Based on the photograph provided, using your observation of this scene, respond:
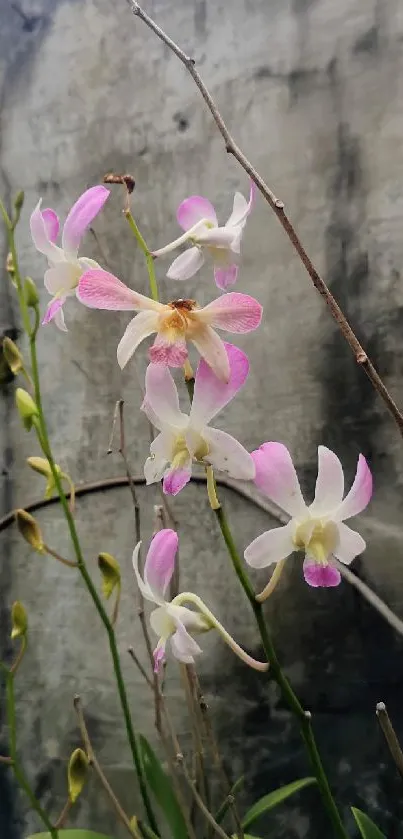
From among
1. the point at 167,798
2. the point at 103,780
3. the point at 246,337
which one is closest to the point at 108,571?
the point at 103,780

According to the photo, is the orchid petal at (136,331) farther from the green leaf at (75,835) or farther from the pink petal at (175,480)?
the green leaf at (75,835)

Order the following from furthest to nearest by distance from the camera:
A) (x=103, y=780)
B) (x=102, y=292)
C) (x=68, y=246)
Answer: (x=103, y=780) < (x=68, y=246) < (x=102, y=292)

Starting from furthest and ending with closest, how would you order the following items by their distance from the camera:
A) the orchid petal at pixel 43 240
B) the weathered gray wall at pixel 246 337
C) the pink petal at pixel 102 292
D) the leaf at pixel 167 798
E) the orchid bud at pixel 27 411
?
the weathered gray wall at pixel 246 337
the leaf at pixel 167 798
the orchid bud at pixel 27 411
the orchid petal at pixel 43 240
the pink petal at pixel 102 292

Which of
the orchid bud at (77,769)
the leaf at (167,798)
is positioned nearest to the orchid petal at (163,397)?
the orchid bud at (77,769)

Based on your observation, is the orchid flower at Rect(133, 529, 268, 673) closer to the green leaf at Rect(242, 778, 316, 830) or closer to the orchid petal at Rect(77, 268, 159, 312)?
the orchid petal at Rect(77, 268, 159, 312)

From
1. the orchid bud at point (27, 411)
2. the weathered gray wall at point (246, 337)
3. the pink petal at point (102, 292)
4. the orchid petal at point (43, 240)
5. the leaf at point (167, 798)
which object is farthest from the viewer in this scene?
the weathered gray wall at point (246, 337)

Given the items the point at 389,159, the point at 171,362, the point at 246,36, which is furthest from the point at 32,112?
the point at 171,362

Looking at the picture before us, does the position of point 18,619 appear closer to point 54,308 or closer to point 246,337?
point 54,308
